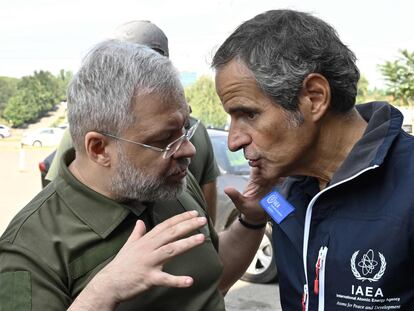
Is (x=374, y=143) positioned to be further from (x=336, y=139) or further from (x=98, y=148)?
(x=98, y=148)

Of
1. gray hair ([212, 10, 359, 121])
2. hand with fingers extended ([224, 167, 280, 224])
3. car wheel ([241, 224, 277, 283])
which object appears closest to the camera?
gray hair ([212, 10, 359, 121])

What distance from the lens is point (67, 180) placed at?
208cm

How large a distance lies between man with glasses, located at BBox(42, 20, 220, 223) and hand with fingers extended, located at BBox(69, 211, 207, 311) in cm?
164

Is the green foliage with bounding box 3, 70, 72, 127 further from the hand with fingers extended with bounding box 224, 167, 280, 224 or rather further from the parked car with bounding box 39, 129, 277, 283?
the hand with fingers extended with bounding box 224, 167, 280, 224

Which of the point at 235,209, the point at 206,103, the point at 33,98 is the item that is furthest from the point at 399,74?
the point at 33,98

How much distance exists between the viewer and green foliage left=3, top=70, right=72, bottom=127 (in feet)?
229

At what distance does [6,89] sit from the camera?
82438 mm

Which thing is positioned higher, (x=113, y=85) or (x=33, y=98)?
(x=113, y=85)

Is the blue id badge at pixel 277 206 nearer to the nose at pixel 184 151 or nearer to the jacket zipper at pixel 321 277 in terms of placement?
the jacket zipper at pixel 321 277

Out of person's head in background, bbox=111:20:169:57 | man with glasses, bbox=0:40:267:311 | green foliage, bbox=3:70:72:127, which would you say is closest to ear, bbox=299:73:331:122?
man with glasses, bbox=0:40:267:311

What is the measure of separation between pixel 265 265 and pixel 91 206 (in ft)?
15.5

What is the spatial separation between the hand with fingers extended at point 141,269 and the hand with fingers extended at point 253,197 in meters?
0.70

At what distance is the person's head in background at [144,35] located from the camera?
3369 mm

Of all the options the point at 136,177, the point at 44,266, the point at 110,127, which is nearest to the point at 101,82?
the point at 110,127
